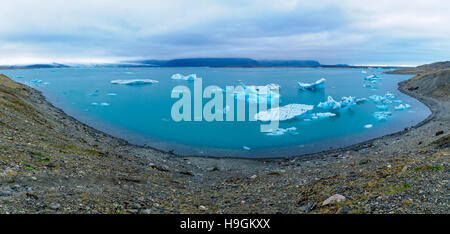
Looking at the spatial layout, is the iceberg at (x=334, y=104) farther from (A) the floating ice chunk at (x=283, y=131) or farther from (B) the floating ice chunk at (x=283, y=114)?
(A) the floating ice chunk at (x=283, y=131)

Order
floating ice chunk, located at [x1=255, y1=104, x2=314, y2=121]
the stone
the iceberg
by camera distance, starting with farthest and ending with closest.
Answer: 1. the iceberg
2. floating ice chunk, located at [x1=255, y1=104, x2=314, y2=121]
3. the stone

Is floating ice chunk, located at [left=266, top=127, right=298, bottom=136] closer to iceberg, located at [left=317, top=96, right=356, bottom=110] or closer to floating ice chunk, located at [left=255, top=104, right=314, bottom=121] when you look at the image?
floating ice chunk, located at [left=255, top=104, right=314, bottom=121]

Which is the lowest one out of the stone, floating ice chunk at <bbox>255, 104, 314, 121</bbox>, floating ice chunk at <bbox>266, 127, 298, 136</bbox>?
floating ice chunk at <bbox>266, 127, 298, 136</bbox>

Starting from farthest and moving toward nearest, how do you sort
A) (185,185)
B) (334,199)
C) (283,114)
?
(283,114) → (185,185) → (334,199)

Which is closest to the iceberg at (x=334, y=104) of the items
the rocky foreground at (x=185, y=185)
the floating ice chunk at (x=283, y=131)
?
the floating ice chunk at (x=283, y=131)

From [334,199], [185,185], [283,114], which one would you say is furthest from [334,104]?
[334,199]

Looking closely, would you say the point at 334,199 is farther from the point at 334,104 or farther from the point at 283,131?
the point at 334,104

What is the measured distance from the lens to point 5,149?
9242 millimetres

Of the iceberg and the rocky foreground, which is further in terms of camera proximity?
the iceberg

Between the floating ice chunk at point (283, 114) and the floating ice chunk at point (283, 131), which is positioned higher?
the floating ice chunk at point (283, 114)

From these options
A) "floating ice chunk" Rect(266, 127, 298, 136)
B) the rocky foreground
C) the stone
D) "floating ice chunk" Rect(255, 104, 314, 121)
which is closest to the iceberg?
"floating ice chunk" Rect(255, 104, 314, 121)

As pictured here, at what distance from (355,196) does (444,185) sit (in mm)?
2238

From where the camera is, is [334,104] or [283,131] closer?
[283,131]

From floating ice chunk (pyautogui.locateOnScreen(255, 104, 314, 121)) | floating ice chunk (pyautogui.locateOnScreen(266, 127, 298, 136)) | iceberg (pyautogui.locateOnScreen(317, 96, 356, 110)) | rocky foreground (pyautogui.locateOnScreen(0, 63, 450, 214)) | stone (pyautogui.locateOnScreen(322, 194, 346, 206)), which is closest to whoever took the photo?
rocky foreground (pyautogui.locateOnScreen(0, 63, 450, 214))
